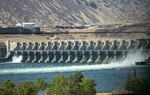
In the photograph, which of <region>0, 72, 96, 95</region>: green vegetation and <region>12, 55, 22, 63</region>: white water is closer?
<region>0, 72, 96, 95</region>: green vegetation

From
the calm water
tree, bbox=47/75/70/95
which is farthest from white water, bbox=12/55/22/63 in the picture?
tree, bbox=47/75/70/95

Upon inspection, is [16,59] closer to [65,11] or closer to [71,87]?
[71,87]

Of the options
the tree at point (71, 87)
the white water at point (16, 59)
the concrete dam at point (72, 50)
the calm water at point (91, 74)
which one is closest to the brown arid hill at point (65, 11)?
the concrete dam at point (72, 50)

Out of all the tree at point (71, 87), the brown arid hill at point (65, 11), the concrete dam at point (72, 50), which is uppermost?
the brown arid hill at point (65, 11)

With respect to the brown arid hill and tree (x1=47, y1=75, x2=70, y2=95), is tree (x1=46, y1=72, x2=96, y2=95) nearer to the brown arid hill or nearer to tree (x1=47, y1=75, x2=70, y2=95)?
tree (x1=47, y1=75, x2=70, y2=95)

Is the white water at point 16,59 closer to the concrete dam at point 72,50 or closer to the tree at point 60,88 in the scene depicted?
the concrete dam at point 72,50
